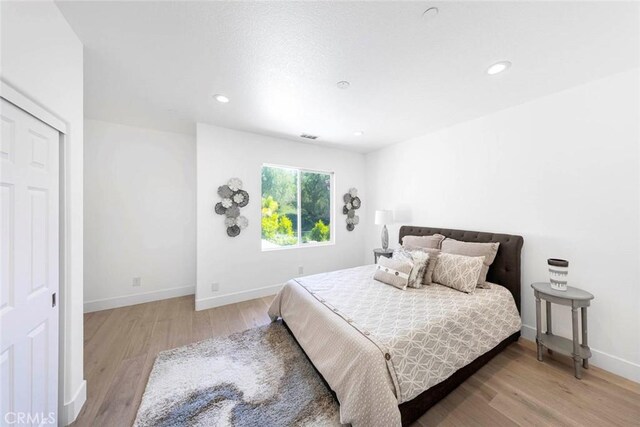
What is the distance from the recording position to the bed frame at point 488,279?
1.46m

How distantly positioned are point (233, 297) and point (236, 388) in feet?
5.78

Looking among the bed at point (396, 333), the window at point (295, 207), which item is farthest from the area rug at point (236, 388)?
the window at point (295, 207)

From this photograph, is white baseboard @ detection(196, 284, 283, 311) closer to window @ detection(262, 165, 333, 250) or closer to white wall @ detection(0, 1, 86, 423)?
window @ detection(262, 165, 333, 250)

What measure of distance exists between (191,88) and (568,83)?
3536mm

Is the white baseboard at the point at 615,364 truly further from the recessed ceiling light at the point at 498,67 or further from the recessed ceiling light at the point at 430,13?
the recessed ceiling light at the point at 430,13

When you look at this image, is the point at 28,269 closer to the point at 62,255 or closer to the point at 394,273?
the point at 62,255

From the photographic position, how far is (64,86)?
1355 mm

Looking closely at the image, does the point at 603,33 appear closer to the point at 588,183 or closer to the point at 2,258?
the point at 588,183

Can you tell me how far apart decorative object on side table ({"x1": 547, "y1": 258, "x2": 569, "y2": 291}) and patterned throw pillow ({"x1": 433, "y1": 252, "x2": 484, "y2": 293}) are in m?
0.52

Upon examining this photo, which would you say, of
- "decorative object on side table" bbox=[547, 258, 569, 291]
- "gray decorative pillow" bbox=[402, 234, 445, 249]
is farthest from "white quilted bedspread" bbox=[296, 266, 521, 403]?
"gray decorative pillow" bbox=[402, 234, 445, 249]

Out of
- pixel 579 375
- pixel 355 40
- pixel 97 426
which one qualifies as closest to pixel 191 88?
pixel 355 40

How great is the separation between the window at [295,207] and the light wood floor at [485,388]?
1626 millimetres

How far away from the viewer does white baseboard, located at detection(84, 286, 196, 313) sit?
3.00 metres

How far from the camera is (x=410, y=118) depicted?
2836 millimetres
